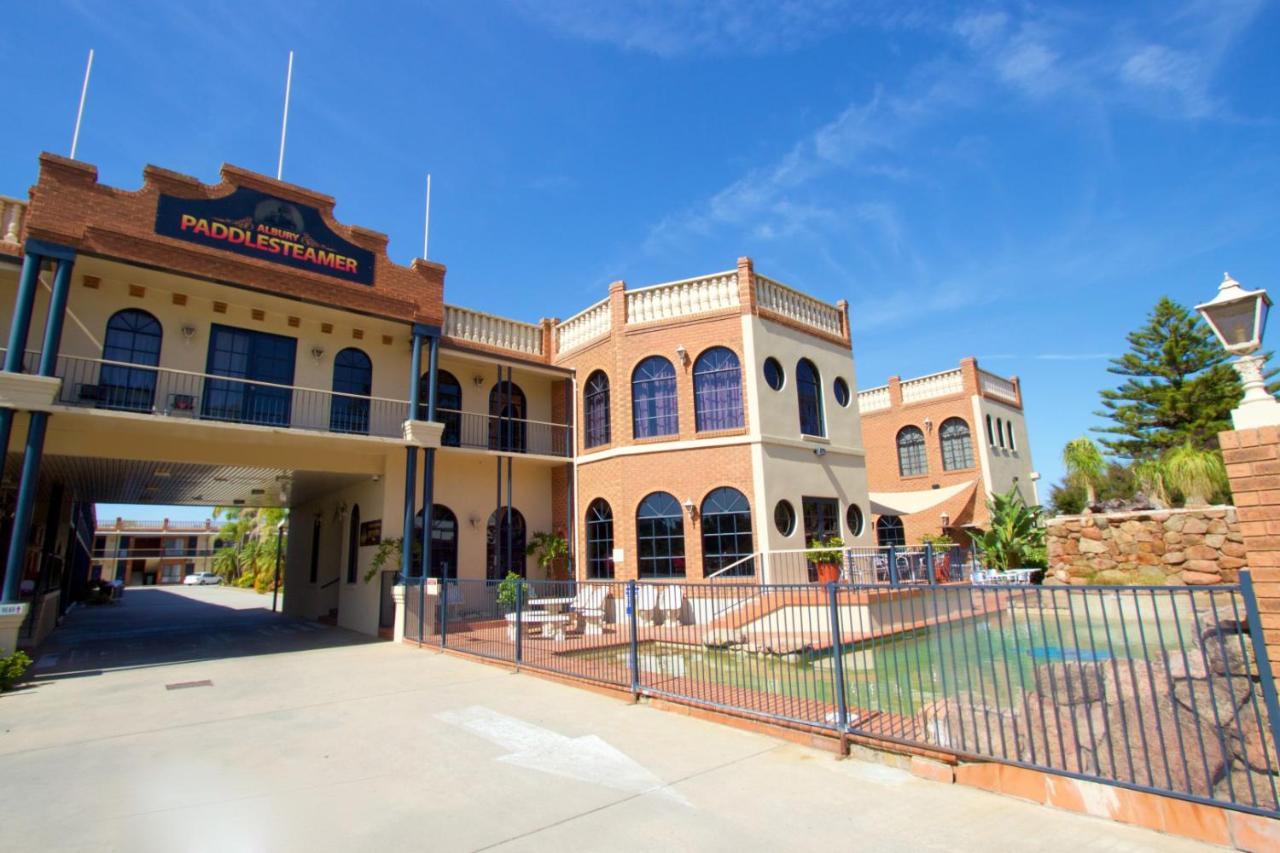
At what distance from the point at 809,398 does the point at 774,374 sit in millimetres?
1558

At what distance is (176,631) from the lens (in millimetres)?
16688

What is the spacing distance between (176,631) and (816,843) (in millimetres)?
18591

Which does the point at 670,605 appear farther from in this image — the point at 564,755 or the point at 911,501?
the point at 911,501

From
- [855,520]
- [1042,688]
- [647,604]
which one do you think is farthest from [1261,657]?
[855,520]

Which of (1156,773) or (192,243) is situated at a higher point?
(192,243)

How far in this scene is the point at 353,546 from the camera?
55.2 ft

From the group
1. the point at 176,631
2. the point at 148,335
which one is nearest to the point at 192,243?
the point at 148,335

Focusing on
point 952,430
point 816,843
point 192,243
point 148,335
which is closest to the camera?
point 816,843

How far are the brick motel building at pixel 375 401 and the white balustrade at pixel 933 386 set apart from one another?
9217 mm

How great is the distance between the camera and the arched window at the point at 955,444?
26047mm

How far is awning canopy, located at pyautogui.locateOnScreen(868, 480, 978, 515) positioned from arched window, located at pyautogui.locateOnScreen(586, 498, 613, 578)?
8.81 m

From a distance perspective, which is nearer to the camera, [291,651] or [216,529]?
[291,651]

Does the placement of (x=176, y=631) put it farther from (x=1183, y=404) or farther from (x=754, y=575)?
(x=1183, y=404)

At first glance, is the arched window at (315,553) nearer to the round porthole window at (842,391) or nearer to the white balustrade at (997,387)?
the round porthole window at (842,391)
